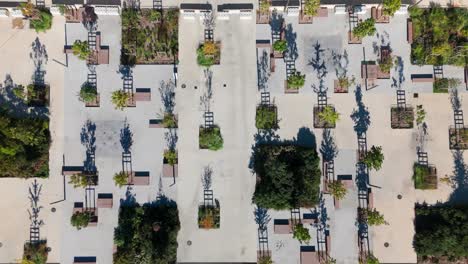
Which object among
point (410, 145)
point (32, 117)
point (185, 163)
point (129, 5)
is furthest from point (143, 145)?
point (410, 145)

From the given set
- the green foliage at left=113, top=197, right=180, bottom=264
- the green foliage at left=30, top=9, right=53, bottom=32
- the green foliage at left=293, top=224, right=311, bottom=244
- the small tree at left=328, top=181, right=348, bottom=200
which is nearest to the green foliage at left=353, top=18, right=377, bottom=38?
the small tree at left=328, top=181, right=348, bottom=200

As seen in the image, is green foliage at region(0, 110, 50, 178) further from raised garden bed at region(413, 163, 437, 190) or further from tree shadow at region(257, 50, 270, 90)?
raised garden bed at region(413, 163, 437, 190)

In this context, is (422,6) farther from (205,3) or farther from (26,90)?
(26,90)

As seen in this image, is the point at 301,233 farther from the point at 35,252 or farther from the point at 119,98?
the point at 35,252

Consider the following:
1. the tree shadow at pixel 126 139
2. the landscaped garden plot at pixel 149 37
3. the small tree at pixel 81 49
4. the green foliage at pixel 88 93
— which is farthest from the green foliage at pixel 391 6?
the green foliage at pixel 88 93

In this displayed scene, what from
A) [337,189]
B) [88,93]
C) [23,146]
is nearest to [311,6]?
[337,189]

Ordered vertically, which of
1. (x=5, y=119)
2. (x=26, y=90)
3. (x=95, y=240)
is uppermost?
(x=26, y=90)
